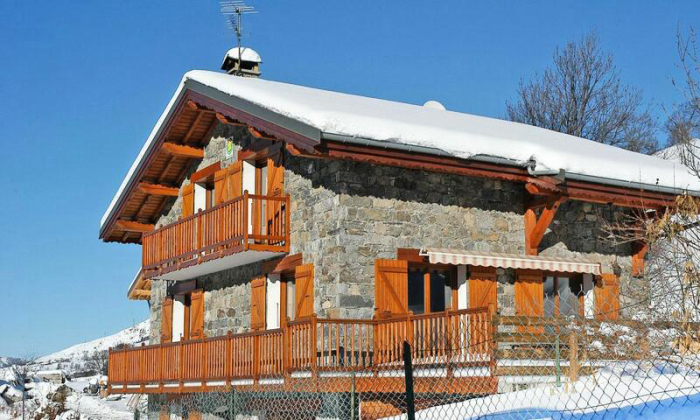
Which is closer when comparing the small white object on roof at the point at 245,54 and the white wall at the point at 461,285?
the white wall at the point at 461,285

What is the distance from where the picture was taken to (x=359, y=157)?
14.4m

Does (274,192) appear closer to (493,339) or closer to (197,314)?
(197,314)

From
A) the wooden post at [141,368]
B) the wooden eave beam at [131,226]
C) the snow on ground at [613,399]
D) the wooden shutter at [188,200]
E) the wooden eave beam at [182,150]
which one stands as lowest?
the wooden post at [141,368]

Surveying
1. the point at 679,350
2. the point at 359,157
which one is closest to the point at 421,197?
the point at 359,157

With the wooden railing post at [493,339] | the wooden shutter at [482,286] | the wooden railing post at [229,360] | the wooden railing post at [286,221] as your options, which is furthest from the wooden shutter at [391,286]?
the wooden railing post at [493,339]

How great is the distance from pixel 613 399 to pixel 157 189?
1611 centimetres

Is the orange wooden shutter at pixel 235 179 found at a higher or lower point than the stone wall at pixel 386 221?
higher

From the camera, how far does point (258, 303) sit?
1780 centimetres

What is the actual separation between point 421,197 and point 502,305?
2.44 metres

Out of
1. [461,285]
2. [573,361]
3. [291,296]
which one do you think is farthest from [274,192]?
[573,361]

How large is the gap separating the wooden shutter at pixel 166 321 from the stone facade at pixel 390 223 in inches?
164

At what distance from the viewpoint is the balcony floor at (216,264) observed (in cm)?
1717

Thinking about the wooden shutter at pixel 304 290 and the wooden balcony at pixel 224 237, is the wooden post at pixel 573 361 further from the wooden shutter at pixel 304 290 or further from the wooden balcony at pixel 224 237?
the wooden balcony at pixel 224 237

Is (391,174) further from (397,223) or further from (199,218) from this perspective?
(199,218)
